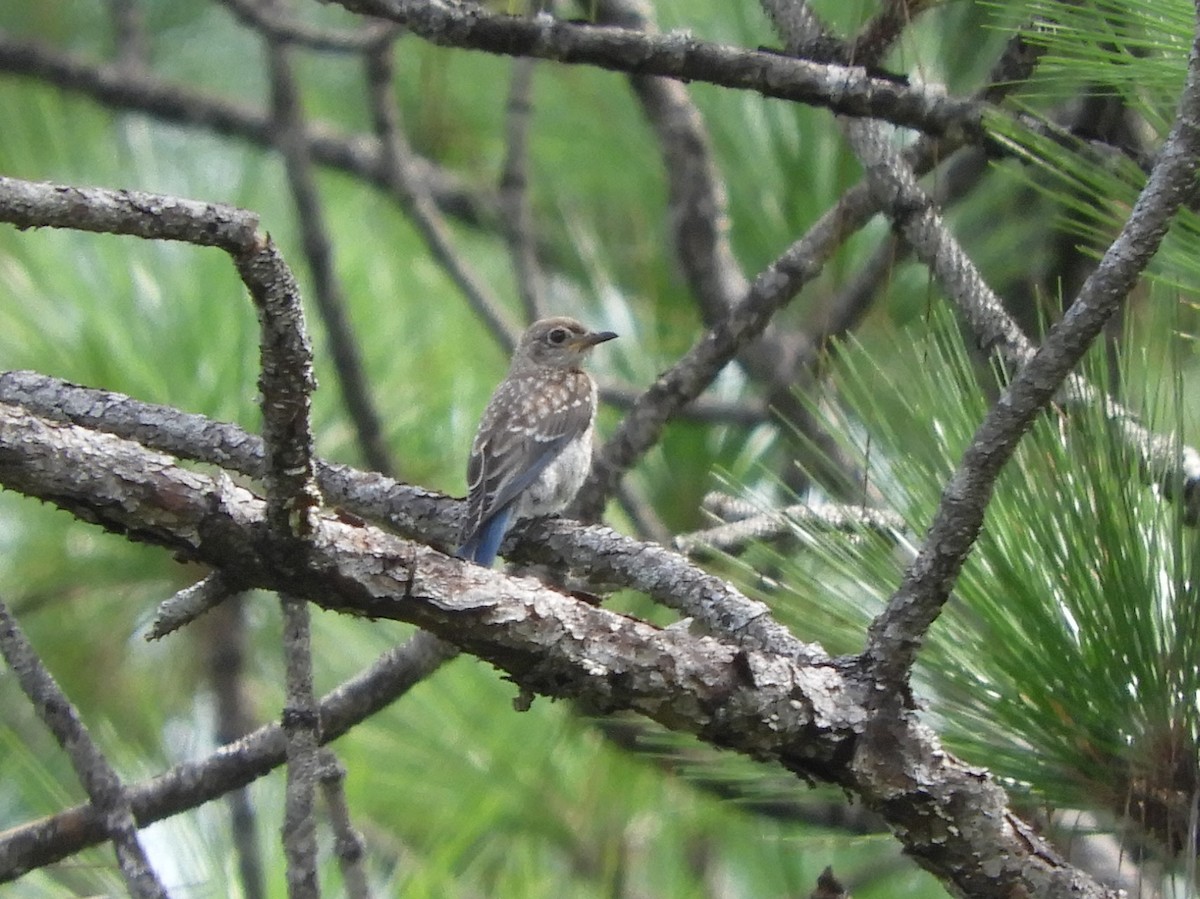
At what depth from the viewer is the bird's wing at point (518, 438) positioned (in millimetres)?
3766

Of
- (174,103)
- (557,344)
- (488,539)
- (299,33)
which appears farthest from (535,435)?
(174,103)

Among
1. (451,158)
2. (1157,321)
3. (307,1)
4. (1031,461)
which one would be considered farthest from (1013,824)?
(307,1)

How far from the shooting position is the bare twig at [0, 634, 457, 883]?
7.25 ft

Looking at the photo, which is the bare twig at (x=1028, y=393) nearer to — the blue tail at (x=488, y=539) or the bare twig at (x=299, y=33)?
the blue tail at (x=488, y=539)

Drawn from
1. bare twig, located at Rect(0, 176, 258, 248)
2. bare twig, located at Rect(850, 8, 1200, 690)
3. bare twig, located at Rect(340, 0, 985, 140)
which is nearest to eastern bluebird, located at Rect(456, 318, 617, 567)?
bare twig, located at Rect(340, 0, 985, 140)

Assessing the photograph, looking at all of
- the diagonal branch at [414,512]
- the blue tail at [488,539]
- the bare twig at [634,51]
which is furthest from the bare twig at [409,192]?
the bare twig at [634,51]

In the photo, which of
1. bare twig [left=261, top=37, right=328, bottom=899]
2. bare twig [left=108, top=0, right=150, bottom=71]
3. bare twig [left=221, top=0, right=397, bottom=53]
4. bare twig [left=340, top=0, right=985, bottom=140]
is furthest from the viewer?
bare twig [left=108, top=0, right=150, bottom=71]

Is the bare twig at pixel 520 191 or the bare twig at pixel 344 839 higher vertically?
the bare twig at pixel 520 191

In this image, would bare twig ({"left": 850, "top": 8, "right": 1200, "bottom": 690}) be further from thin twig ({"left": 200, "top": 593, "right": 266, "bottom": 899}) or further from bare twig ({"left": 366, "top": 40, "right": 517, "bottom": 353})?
bare twig ({"left": 366, "top": 40, "right": 517, "bottom": 353})

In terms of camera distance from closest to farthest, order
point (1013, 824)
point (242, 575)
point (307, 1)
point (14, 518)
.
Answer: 1. point (242, 575)
2. point (1013, 824)
3. point (14, 518)
4. point (307, 1)

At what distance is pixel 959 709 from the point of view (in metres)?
2.12

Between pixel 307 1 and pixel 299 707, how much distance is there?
173 inches

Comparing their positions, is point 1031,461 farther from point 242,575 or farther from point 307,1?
point 307,1

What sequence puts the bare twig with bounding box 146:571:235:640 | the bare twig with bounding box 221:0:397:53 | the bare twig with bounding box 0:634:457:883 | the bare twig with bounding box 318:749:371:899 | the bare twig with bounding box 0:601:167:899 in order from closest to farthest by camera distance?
1. the bare twig with bounding box 146:571:235:640
2. the bare twig with bounding box 0:601:167:899
3. the bare twig with bounding box 318:749:371:899
4. the bare twig with bounding box 0:634:457:883
5. the bare twig with bounding box 221:0:397:53
